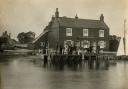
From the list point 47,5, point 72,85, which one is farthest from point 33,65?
point 47,5

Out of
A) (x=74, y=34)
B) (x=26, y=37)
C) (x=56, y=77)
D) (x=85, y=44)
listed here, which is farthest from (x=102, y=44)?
(x=26, y=37)

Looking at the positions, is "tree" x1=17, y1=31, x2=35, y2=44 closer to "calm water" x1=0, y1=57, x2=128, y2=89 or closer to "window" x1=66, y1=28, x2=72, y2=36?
"calm water" x1=0, y1=57, x2=128, y2=89

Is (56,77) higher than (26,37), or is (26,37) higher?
(26,37)

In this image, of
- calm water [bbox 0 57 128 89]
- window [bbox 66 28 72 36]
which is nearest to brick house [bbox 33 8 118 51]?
window [bbox 66 28 72 36]

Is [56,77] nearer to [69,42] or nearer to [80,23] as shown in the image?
[69,42]

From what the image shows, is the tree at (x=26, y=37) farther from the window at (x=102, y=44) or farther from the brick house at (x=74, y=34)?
the window at (x=102, y=44)

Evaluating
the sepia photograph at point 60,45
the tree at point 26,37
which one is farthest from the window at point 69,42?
the tree at point 26,37
